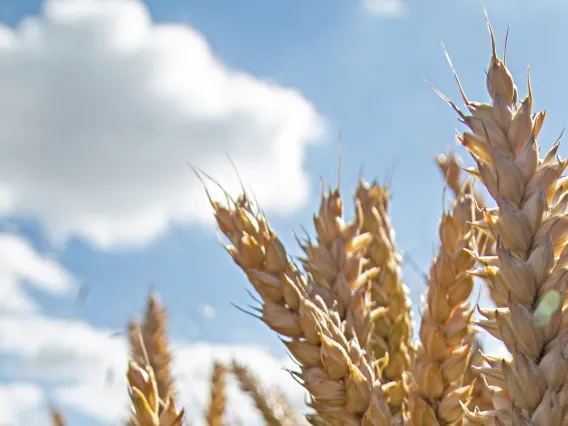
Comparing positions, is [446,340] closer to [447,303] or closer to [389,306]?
[447,303]

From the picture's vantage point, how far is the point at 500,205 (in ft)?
2.62

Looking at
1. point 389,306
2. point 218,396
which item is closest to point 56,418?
point 218,396

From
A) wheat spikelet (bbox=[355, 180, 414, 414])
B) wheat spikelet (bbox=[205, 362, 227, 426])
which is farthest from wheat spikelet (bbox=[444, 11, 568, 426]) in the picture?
wheat spikelet (bbox=[205, 362, 227, 426])

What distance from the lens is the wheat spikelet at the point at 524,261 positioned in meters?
0.75

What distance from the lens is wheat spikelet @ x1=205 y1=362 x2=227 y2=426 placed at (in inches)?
129

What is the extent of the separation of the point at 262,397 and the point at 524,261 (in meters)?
2.47

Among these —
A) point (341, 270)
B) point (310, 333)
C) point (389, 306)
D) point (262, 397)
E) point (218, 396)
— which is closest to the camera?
point (310, 333)

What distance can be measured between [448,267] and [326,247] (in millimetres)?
202

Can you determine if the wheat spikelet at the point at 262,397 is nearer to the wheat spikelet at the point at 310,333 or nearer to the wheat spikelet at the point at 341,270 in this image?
the wheat spikelet at the point at 341,270

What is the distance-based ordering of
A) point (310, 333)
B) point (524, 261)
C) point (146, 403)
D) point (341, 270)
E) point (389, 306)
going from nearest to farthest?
point (524, 261), point (146, 403), point (310, 333), point (341, 270), point (389, 306)

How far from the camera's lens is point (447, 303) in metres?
1.10

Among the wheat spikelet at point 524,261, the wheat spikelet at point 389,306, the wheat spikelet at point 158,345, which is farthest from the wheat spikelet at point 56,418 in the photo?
the wheat spikelet at point 524,261

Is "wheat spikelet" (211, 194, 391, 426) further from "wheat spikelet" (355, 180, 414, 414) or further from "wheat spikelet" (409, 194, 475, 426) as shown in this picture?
"wheat spikelet" (355, 180, 414, 414)

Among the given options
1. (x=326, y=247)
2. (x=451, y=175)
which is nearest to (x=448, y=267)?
(x=326, y=247)
